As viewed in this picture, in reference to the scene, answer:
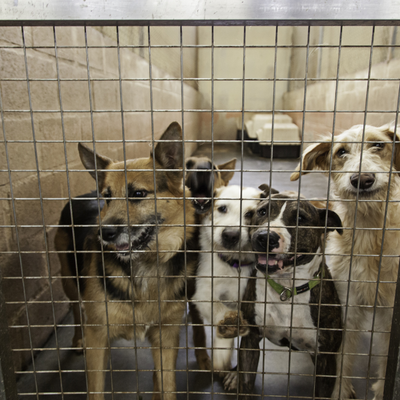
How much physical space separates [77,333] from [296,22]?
2.11 m

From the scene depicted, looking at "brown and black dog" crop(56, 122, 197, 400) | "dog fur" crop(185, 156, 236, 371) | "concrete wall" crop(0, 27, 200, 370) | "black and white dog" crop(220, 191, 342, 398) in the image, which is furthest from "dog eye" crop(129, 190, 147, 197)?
"black and white dog" crop(220, 191, 342, 398)

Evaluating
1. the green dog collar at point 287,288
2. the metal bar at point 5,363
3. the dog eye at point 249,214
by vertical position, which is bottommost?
the metal bar at point 5,363

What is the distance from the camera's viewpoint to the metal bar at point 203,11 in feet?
3.34

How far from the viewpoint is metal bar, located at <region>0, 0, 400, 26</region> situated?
1.02m

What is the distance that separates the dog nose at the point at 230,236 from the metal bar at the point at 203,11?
1.12m

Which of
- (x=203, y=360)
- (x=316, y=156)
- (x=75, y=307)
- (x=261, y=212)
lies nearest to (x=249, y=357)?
(x=203, y=360)

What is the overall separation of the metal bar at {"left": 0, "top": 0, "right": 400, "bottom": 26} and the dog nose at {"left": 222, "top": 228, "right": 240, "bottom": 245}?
3.66 feet

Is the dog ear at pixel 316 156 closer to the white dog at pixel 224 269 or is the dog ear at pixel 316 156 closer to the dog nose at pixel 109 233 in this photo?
the white dog at pixel 224 269

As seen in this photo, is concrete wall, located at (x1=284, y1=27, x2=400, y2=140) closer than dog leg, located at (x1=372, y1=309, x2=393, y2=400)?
No

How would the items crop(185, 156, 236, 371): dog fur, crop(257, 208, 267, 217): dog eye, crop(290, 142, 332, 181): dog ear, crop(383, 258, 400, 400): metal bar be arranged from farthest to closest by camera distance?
crop(185, 156, 236, 371): dog fur, crop(290, 142, 332, 181): dog ear, crop(257, 208, 267, 217): dog eye, crop(383, 258, 400, 400): metal bar

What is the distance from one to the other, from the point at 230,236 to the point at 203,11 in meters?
1.17

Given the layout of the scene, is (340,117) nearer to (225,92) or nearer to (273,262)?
(225,92)

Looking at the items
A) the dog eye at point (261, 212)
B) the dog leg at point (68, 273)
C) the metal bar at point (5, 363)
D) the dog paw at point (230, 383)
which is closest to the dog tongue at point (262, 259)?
the dog eye at point (261, 212)

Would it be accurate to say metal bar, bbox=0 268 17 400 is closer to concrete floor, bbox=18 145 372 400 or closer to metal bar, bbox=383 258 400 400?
concrete floor, bbox=18 145 372 400
